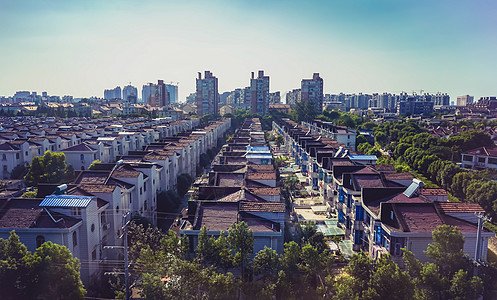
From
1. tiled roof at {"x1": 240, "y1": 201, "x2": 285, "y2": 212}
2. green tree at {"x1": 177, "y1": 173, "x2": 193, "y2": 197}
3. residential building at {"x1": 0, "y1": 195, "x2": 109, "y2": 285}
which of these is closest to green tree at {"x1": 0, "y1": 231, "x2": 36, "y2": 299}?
residential building at {"x1": 0, "y1": 195, "x2": 109, "y2": 285}

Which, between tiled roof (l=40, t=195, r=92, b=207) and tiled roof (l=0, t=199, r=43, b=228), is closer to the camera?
tiled roof (l=0, t=199, r=43, b=228)

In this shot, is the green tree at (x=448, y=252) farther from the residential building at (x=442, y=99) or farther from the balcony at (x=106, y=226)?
the residential building at (x=442, y=99)

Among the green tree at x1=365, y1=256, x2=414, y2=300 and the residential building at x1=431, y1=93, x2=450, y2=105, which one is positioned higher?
the residential building at x1=431, y1=93, x2=450, y2=105

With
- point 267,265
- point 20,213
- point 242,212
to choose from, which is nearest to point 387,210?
point 242,212

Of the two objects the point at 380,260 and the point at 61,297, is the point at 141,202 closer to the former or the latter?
the point at 61,297

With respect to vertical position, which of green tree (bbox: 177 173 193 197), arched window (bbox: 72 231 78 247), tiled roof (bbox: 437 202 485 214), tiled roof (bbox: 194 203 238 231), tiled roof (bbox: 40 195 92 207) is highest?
tiled roof (bbox: 40 195 92 207)

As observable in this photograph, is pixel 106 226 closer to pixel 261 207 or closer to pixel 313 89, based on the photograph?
pixel 261 207

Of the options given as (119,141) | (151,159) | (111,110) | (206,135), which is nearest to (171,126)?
(206,135)

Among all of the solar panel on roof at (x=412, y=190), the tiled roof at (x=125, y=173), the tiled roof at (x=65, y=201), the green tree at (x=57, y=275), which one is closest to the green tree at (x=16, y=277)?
the green tree at (x=57, y=275)

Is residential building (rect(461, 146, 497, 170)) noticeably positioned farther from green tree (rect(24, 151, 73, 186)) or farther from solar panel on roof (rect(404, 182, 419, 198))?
green tree (rect(24, 151, 73, 186))
